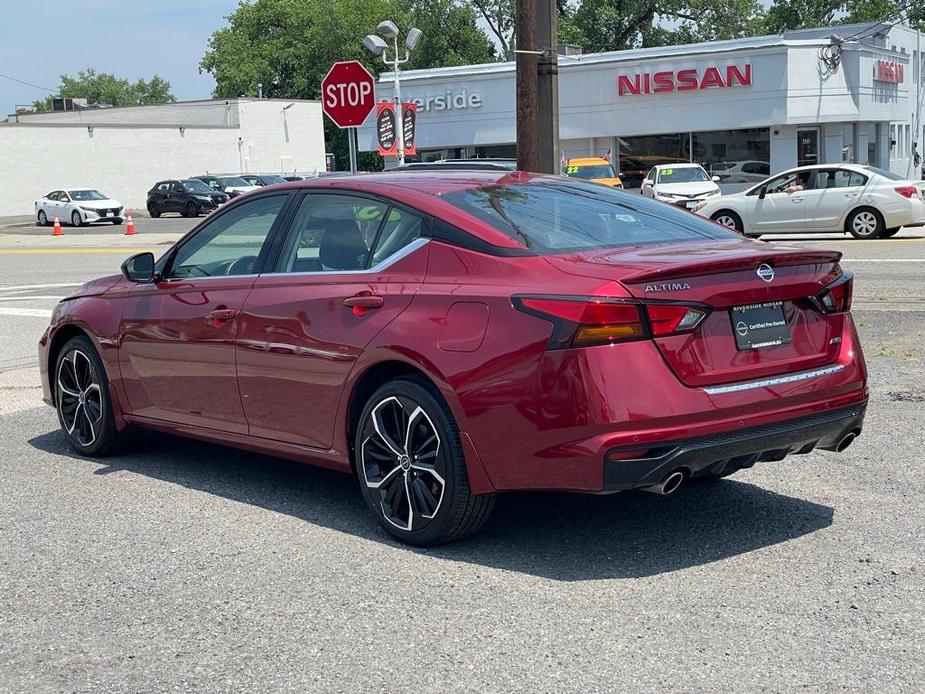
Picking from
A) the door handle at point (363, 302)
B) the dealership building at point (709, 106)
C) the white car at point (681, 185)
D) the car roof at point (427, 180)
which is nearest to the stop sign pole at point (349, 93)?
the car roof at point (427, 180)

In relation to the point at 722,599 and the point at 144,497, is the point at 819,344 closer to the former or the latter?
the point at 722,599

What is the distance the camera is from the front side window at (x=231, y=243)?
244 inches

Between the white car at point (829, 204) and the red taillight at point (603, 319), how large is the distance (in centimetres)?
1807

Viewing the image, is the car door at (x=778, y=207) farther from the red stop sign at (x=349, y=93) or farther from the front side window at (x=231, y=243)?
the front side window at (x=231, y=243)

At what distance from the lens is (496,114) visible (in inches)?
1908

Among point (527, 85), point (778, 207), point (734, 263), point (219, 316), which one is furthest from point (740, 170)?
point (734, 263)

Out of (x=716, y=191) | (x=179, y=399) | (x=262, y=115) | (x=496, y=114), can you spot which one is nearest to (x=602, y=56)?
(x=496, y=114)

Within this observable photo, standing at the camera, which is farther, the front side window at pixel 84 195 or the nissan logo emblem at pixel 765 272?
the front side window at pixel 84 195

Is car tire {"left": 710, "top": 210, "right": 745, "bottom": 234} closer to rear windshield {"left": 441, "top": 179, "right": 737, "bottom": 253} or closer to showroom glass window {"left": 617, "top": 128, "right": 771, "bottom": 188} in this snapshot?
rear windshield {"left": 441, "top": 179, "right": 737, "bottom": 253}

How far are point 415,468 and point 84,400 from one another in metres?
2.87

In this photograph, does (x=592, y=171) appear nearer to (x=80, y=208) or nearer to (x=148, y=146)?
(x=80, y=208)

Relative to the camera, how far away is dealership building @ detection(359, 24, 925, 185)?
4250cm

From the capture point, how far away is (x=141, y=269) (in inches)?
266

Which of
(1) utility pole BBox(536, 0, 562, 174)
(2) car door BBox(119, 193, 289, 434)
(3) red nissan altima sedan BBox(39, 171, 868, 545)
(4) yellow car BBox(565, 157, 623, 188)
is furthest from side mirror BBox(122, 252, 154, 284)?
(4) yellow car BBox(565, 157, 623, 188)
